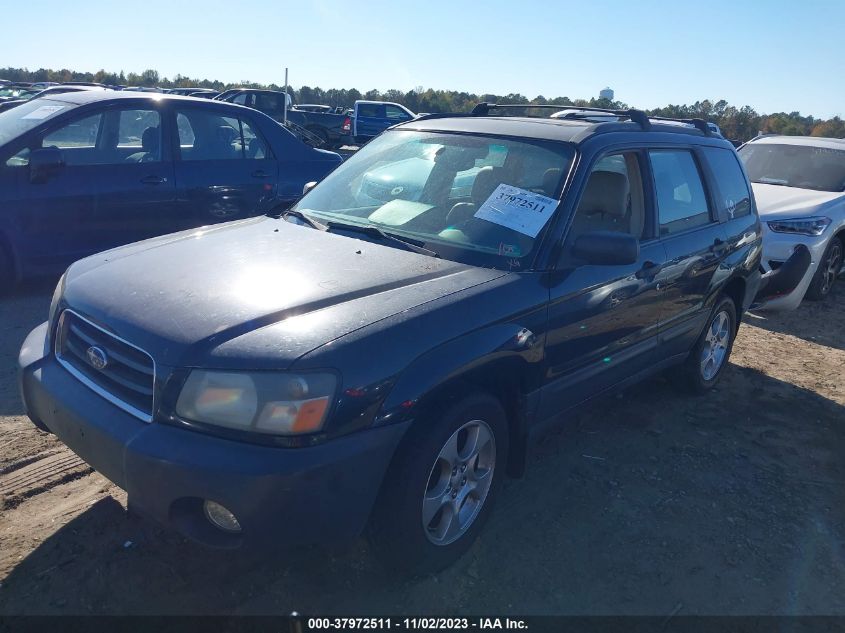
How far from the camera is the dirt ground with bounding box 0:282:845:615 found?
2707 mm

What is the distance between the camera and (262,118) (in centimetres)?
707

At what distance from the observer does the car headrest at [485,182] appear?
3498mm

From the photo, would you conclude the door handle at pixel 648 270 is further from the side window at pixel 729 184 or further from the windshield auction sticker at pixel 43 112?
the windshield auction sticker at pixel 43 112

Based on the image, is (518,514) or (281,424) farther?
(518,514)

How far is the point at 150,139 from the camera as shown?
6316 mm

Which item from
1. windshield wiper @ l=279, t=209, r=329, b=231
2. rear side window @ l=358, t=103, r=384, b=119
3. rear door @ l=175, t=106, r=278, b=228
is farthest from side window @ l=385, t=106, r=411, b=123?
windshield wiper @ l=279, t=209, r=329, b=231

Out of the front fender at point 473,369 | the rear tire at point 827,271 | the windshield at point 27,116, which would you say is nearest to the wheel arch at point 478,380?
the front fender at point 473,369

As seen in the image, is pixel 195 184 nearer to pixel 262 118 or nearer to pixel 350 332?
pixel 262 118

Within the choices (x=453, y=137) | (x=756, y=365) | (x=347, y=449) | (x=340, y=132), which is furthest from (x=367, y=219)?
(x=340, y=132)

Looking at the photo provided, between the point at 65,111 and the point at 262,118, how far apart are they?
183 cm

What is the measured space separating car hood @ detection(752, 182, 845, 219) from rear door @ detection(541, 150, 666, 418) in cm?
422

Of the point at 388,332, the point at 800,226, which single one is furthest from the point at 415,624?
the point at 800,226

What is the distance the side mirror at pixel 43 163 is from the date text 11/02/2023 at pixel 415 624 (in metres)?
4.62

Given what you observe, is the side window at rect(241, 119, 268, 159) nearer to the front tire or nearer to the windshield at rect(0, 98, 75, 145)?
the windshield at rect(0, 98, 75, 145)
